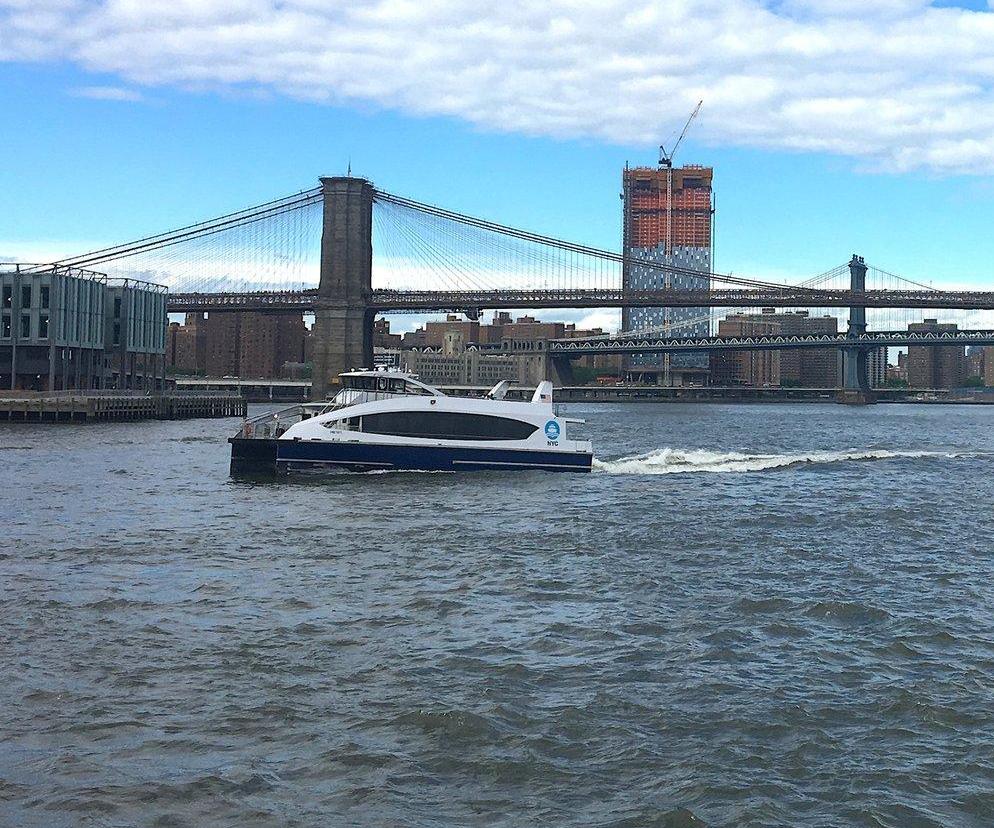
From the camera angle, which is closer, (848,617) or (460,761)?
(460,761)

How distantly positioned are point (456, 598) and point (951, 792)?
28.9 feet

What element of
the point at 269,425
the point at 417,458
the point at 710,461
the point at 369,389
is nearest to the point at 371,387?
the point at 369,389

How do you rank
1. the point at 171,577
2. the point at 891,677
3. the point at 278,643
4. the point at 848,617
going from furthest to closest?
the point at 171,577 → the point at 848,617 → the point at 278,643 → the point at 891,677

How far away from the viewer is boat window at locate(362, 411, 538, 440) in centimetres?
3588

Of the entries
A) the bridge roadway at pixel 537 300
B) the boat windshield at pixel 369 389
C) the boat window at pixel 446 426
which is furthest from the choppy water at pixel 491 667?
the bridge roadway at pixel 537 300

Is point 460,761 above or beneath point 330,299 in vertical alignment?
beneath

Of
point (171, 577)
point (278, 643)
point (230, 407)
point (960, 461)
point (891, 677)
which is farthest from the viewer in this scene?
point (230, 407)

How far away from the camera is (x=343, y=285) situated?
4478 inches

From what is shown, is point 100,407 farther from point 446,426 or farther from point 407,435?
point 446,426

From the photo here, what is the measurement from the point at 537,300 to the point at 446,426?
233 ft

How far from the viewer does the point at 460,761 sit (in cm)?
1116

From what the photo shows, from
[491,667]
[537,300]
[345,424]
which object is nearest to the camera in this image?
[491,667]

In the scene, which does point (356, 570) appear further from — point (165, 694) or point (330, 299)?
point (330, 299)

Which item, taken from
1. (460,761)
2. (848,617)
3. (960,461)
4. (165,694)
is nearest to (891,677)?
(848,617)
